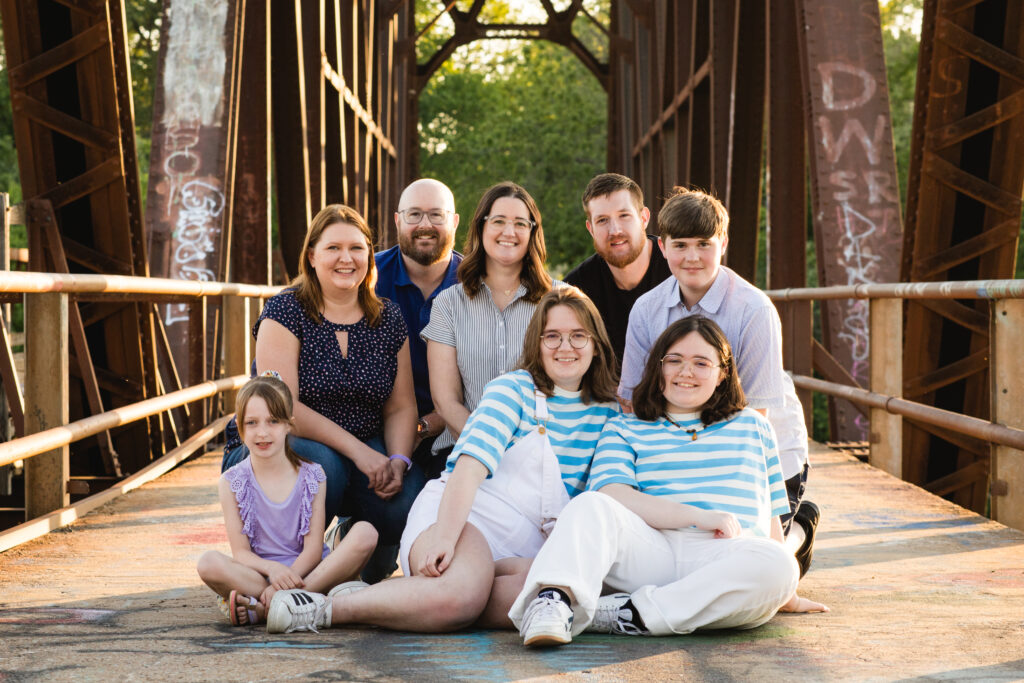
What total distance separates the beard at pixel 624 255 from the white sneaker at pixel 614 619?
134 cm

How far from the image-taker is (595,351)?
11.2 feet

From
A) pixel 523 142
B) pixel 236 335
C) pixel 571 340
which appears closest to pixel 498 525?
pixel 571 340

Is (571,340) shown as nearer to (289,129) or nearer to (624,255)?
(624,255)

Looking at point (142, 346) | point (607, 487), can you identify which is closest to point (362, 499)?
point (607, 487)

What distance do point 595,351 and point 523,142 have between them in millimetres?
28877

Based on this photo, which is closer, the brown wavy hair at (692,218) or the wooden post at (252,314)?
the brown wavy hair at (692,218)

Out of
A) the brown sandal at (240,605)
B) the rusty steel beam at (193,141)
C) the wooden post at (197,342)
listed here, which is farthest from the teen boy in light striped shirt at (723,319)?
the rusty steel beam at (193,141)

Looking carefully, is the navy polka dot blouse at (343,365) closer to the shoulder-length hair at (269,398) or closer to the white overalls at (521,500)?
the shoulder-length hair at (269,398)

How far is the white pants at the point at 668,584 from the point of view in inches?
118

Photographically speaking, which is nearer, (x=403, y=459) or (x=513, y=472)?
(x=513, y=472)

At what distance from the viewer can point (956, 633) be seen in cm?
300

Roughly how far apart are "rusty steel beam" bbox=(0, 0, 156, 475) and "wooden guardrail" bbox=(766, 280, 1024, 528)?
12.0ft

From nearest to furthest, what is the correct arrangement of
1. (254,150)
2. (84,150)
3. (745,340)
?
(745,340) → (84,150) → (254,150)

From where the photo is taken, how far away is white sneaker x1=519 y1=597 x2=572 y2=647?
288 cm
